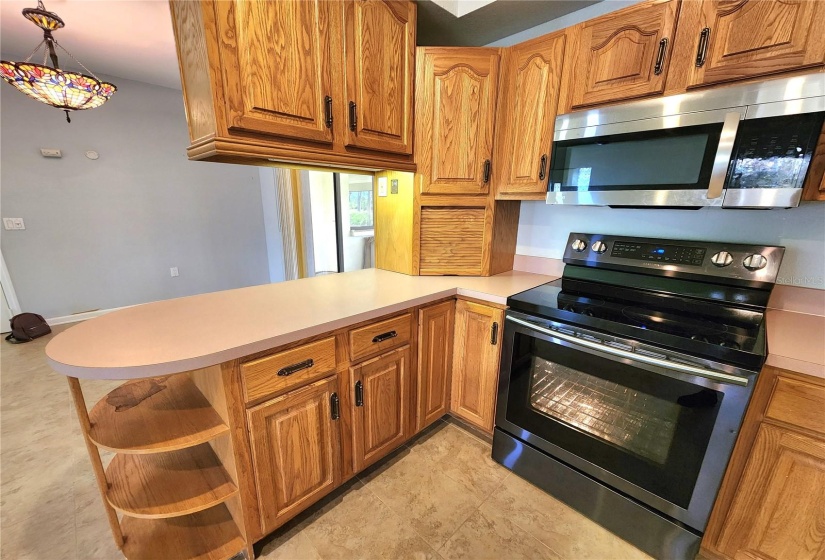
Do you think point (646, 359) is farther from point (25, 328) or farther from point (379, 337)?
point (25, 328)

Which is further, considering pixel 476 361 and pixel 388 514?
pixel 476 361

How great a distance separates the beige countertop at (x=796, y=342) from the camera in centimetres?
95

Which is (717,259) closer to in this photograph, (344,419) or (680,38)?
(680,38)

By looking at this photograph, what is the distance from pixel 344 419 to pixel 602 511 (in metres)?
1.19

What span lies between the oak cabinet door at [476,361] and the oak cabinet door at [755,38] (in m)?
1.26

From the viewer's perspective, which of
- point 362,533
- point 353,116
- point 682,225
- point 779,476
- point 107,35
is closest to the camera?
point 779,476

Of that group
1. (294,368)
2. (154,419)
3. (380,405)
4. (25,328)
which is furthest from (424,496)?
(25,328)

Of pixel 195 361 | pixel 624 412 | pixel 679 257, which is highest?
pixel 679 257

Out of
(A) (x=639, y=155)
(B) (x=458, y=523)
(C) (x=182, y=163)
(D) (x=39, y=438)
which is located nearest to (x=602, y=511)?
(B) (x=458, y=523)

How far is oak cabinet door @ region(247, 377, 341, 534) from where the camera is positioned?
3.73ft

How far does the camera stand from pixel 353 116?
1455 millimetres

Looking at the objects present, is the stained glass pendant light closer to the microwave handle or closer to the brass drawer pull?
the brass drawer pull

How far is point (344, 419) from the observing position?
1.39m

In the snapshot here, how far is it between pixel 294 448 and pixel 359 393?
1.07ft
